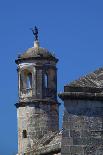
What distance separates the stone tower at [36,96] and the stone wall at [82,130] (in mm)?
17232

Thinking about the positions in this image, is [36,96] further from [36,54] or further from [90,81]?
[90,81]

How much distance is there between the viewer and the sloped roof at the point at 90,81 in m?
14.2

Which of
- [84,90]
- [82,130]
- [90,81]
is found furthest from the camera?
[90,81]

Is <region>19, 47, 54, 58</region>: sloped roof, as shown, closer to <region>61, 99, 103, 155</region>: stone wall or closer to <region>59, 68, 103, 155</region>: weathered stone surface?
<region>59, 68, 103, 155</region>: weathered stone surface

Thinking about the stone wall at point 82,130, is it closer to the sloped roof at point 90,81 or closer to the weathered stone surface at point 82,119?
the weathered stone surface at point 82,119

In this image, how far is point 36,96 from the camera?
32.1 m

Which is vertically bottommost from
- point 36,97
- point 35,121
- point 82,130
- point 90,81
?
point 82,130

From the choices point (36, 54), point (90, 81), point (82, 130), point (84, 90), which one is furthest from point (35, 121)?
point (82, 130)

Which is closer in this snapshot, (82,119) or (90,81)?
(82,119)

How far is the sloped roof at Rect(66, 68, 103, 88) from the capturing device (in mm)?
14156

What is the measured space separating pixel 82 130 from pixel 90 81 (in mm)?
1076

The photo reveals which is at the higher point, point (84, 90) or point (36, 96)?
point (36, 96)

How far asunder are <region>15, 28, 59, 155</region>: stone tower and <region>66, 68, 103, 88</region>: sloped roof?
1677 cm

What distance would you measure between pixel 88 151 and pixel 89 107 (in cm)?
87
